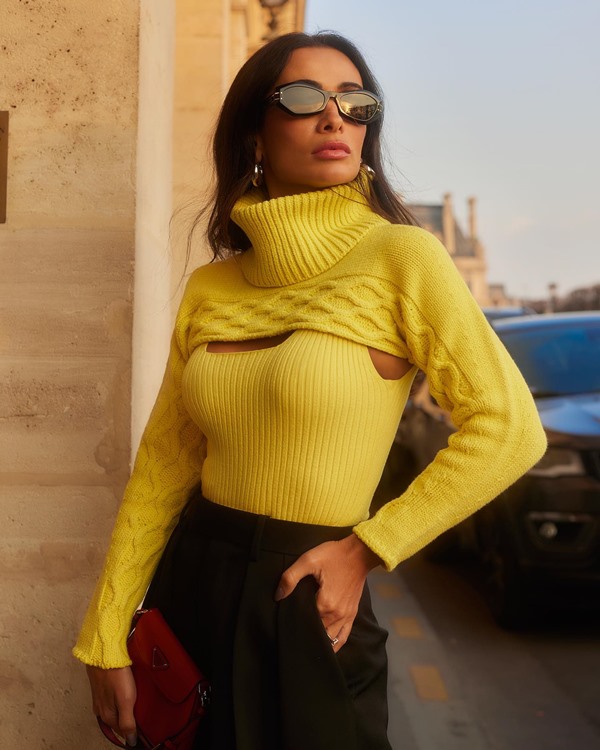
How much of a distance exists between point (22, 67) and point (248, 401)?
1432 millimetres

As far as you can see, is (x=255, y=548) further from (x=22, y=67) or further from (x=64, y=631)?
(x=22, y=67)

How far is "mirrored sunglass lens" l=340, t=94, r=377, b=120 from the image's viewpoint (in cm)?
166

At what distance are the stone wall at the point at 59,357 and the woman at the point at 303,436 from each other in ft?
2.05

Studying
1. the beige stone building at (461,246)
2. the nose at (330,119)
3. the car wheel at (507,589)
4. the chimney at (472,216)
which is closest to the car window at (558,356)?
the car wheel at (507,589)

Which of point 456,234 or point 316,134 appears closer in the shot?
point 316,134

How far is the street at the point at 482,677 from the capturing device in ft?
11.2

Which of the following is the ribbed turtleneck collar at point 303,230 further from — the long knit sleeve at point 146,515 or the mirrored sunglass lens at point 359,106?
the long knit sleeve at point 146,515

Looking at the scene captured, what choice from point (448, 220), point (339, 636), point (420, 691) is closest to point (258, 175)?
point (339, 636)

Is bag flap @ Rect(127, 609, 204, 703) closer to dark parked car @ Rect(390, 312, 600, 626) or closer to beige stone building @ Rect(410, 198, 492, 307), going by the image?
dark parked car @ Rect(390, 312, 600, 626)

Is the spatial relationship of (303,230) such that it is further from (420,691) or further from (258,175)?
(420,691)

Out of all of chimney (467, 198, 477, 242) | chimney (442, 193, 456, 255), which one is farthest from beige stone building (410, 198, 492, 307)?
chimney (467, 198, 477, 242)

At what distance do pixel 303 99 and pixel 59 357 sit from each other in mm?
1120

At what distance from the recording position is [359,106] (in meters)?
1.67

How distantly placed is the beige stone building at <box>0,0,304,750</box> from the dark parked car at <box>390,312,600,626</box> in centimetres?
261
